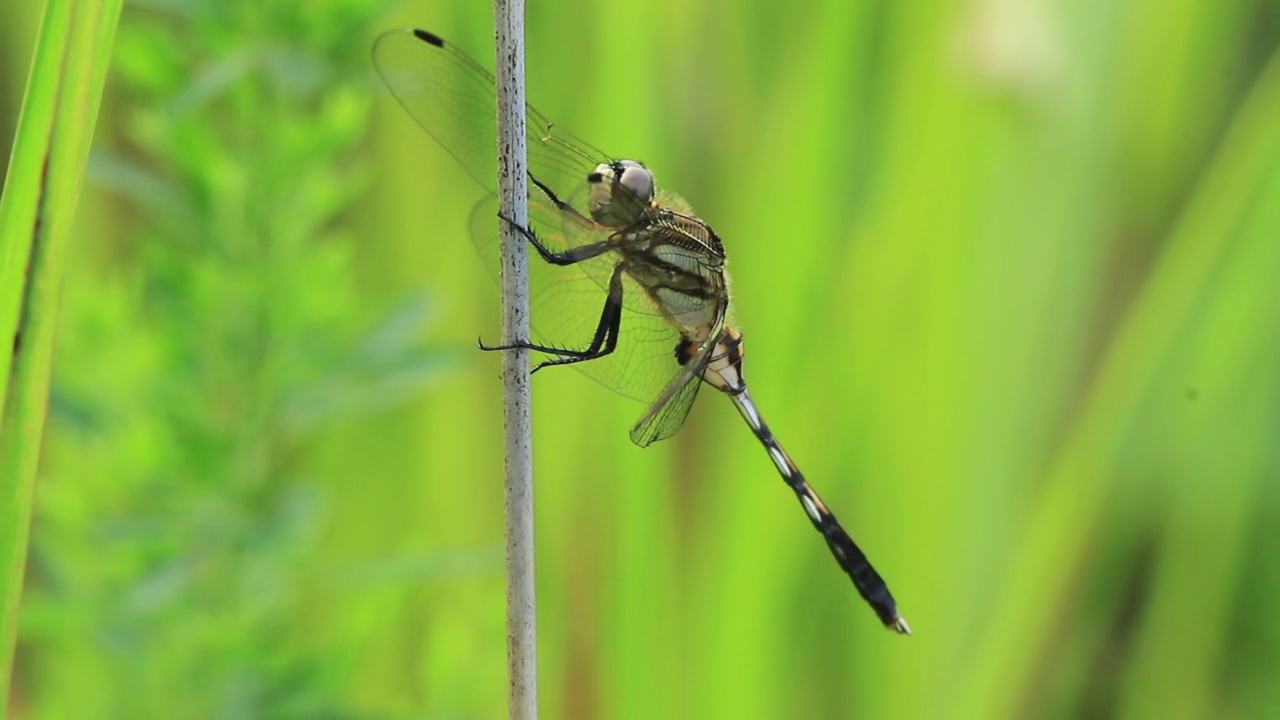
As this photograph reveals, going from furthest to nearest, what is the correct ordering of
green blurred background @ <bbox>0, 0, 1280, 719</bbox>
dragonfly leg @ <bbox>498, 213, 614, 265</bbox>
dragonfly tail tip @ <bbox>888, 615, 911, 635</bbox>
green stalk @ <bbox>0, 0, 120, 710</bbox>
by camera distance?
green blurred background @ <bbox>0, 0, 1280, 719</bbox> → dragonfly tail tip @ <bbox>888, 615, 911, 635</bbox> → dragonfly leg @ <bbox>498, 213, 614, 265</bbox> → green stalk @ <bbox>0, 0, 120, 710</bbox>

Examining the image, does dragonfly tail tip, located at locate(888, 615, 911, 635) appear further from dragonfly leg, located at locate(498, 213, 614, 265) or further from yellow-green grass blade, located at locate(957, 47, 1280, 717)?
dragonfly leg, located at locate(498, 213, 614, 265)

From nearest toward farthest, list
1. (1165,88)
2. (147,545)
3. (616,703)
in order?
(147,545)
(616,703)
(1165,88)

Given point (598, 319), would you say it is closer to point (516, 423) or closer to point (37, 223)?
point (516, 423)

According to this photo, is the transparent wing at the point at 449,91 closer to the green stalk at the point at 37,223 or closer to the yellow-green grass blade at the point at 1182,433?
the green stalk at the point at 37,223

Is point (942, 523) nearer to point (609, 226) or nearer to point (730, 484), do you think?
point (730, 484)

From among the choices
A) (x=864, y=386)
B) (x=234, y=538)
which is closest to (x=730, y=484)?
(x=864, y=386)

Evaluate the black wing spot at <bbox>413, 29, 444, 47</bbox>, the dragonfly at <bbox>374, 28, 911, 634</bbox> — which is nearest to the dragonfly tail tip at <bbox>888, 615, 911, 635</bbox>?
the dragonfly at <bbox>374, 28, 911, 634</bbox>
